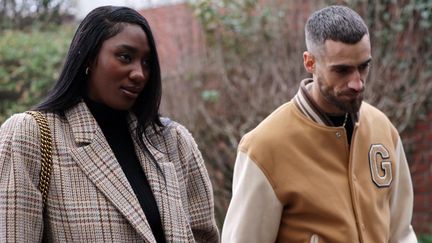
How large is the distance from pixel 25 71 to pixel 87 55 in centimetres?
648

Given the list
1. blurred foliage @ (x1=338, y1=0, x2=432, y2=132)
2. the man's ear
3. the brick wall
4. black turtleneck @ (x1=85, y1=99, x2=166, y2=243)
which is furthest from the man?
the brick wall

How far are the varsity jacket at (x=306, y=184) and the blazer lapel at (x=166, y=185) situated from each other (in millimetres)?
391

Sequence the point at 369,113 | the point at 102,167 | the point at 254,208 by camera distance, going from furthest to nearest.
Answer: the point at 369,113, the point at 254,208, the point at 102,167

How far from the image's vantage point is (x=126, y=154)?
11.1ft

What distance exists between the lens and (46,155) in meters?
3.12

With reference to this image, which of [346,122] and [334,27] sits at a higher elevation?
[334,27]

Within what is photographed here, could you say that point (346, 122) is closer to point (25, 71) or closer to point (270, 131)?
point (270, 131)

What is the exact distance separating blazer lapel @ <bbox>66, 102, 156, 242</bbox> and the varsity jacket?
0.65 metres

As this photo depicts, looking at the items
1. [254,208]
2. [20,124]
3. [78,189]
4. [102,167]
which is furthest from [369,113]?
[20,124]

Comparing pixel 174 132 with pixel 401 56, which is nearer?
pixel 174 132

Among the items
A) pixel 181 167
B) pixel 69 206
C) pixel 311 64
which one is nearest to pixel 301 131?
pixel 311 64

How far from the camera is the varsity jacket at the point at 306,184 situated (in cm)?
364

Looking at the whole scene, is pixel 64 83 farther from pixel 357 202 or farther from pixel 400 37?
pixel 400 37

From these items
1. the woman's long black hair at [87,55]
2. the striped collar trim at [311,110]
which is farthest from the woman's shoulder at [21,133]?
the striped collar trim at [311,110]
